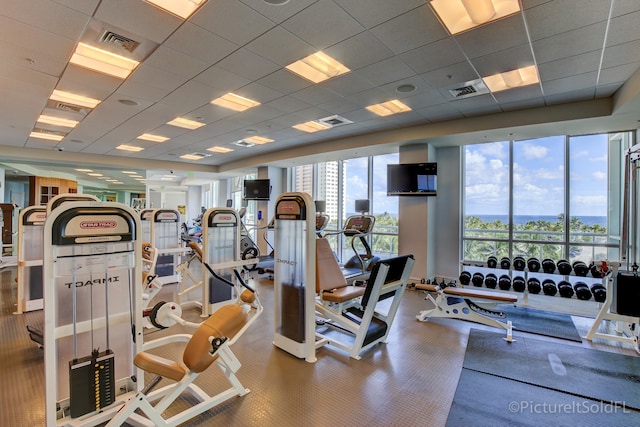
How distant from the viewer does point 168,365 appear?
1967 millimetres

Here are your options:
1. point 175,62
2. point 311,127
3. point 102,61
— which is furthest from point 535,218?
point 102,61

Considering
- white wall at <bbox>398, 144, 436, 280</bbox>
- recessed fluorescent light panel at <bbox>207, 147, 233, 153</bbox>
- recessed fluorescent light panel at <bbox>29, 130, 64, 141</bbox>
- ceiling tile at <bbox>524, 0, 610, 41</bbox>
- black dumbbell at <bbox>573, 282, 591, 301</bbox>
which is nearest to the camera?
ceiling tile at <bbox>524, 0, 610, 41</bbox>

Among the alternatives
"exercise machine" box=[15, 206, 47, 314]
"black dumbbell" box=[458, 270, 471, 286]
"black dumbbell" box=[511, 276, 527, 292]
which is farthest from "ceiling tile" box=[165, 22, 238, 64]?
"black dumbbell" box=[511, 276, 527, 292]

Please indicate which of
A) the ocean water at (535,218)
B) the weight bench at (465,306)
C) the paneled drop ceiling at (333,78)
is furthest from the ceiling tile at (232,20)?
the ocean water at (535,218)

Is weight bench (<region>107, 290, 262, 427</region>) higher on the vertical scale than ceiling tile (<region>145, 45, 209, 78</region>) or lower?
lower

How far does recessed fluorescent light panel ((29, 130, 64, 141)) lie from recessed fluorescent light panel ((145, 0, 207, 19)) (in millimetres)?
5988

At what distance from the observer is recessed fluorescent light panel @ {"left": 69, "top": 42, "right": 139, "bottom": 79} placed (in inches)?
133

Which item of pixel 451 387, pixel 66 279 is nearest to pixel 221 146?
pixel 66 279

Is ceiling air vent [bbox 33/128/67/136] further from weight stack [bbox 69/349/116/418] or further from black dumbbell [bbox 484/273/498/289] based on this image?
black dumbbell [bbox 484/273/498/289]

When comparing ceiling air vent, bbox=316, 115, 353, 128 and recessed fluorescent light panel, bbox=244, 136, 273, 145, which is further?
recessed fluorescent light panel, bbox=244, 136, 273, 145

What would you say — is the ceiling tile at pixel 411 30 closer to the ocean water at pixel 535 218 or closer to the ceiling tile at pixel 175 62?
the ceiling tile at pixel 175 62

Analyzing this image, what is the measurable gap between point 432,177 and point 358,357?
13.3 feet

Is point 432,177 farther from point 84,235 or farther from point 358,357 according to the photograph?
point 84,235

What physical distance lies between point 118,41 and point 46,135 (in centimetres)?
544
